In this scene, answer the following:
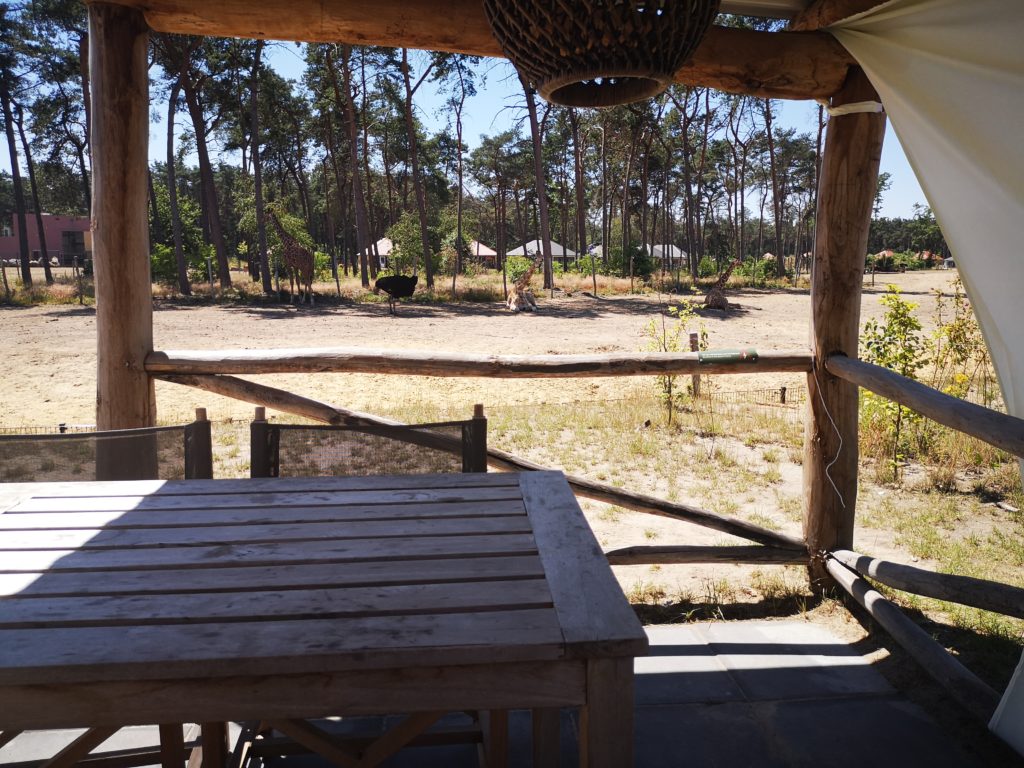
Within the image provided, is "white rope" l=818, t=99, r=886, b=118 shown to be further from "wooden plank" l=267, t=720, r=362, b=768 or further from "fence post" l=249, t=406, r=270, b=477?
"wooden plank" l=267, t=720, r=362, b=768

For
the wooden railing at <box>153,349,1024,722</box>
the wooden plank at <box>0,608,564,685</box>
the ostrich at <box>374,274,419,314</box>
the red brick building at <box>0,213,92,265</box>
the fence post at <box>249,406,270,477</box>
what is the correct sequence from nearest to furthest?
1. the wooden plank at <box>0,608,564,685</box>
2. the fence post at <box>249,406,270,477</box>
3. the wooden railing at <box>153,349,1024,722</box>
4. the ostrich at <box>374,274,419,314</box>
5. the red brick building at <box>0,213,92,265</box>

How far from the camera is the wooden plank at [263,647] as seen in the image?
1186 millimetres

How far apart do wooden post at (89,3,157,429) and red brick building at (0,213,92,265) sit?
151 ft

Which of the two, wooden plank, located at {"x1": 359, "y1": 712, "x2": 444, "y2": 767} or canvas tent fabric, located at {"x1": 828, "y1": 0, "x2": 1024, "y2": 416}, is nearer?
wooden plank, located at {"x1": 359, "y1": 712, "x2": 444, "y2": 767}

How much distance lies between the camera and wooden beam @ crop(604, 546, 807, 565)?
3.29m

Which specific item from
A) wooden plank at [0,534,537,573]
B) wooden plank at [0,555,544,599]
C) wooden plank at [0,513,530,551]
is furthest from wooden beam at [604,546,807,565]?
wooden plank at [0,555,544,599]

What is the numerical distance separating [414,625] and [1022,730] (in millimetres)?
1970

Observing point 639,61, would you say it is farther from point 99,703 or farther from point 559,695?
point 99,703

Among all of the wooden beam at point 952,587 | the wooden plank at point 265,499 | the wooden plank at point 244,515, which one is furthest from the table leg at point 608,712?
the wooden beam at point 952,587

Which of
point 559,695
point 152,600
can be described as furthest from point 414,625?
point 152,600

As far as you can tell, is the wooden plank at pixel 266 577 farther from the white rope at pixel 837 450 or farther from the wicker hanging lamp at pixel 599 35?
the white rope at pixel 837 450

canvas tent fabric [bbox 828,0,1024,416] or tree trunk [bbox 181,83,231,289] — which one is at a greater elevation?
tree trunk [bbox 181,83,231,289]

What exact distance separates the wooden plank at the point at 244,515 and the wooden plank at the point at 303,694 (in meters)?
0.64

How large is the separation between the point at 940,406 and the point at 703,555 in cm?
129
